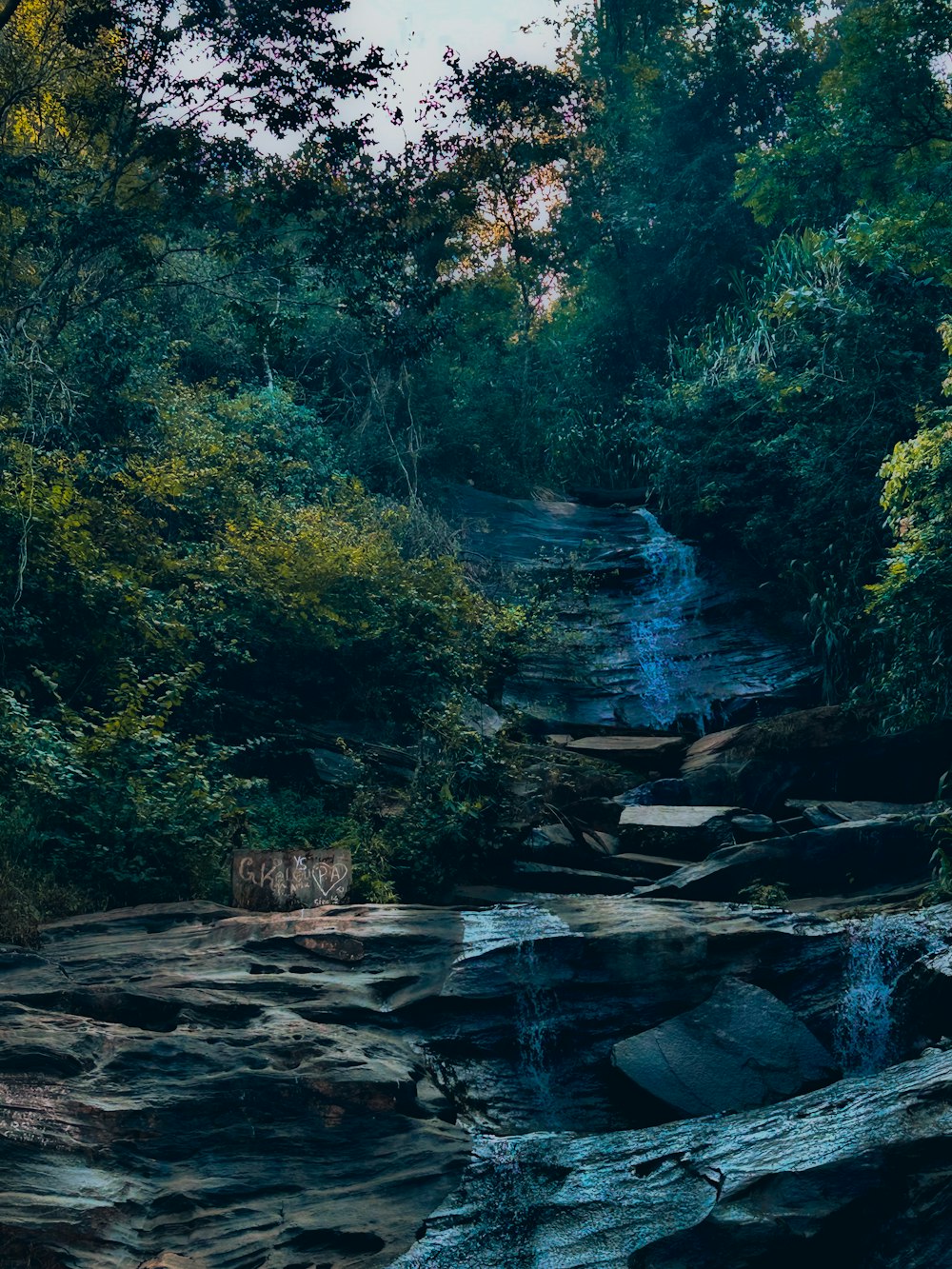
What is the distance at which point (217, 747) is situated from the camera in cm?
1100

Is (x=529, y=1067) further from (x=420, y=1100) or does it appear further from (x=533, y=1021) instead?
(x=420, y=1100)

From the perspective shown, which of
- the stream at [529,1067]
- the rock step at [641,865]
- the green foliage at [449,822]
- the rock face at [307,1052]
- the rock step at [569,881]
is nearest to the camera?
the stream at [529,1067]

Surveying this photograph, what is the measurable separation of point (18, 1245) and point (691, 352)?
22.9 m

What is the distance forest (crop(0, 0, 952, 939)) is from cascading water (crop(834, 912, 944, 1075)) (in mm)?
3820

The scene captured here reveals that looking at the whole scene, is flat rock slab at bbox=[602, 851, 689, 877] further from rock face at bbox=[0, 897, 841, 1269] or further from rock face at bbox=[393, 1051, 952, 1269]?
rock face at bbox=[393, 1051, 952, 1269]

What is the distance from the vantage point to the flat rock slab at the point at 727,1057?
301 inches

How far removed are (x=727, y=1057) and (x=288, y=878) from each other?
3679 mm

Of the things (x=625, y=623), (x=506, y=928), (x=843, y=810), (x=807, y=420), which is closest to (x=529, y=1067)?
Result: (x=506, y=928)

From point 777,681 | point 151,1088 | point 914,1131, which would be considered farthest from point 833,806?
point 151,1088

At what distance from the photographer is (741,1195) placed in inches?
236

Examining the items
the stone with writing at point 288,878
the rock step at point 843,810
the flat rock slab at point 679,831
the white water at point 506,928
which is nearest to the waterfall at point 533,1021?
the white water at point 506,928

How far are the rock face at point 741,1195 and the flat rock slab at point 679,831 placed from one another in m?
4.95

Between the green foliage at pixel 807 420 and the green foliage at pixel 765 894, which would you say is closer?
the green foliage at pixel 765 894

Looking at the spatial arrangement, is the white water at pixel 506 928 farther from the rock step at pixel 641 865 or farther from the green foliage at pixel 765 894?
the green foliage at pixel 765 894
